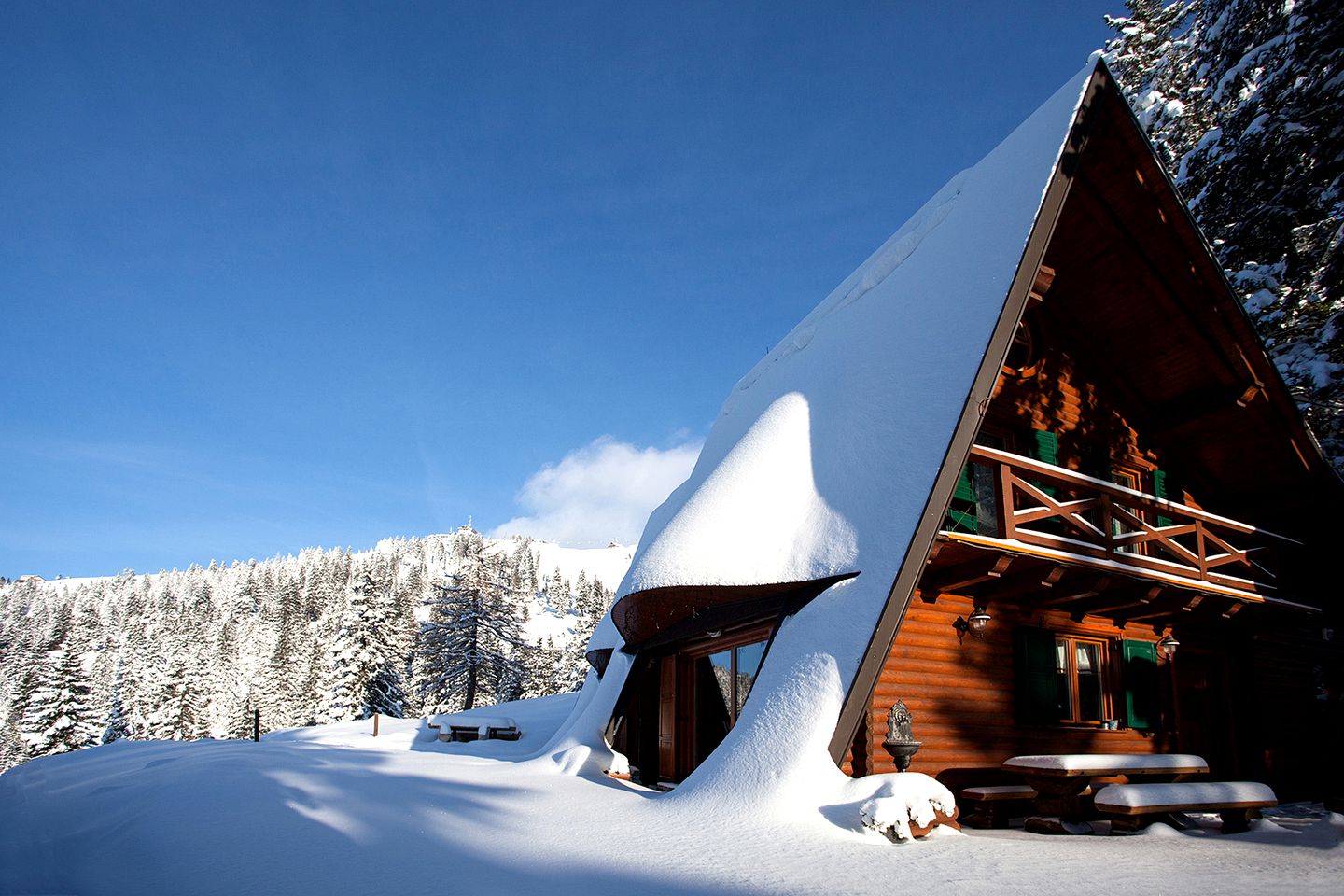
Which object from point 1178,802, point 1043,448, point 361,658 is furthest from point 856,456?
point 361,658

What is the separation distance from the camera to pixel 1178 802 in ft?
26.5

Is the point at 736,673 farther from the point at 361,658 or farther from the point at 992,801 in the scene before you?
the point at 361,658

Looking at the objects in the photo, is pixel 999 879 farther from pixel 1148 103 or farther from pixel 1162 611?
pixel 1148 103

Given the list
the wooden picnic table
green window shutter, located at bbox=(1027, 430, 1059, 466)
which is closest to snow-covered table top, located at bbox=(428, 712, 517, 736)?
the wooden picnic table

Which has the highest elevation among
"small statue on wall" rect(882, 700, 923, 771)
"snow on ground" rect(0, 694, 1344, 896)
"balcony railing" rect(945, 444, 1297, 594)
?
"balcony railing" rect(945, 444, 1297, 594)

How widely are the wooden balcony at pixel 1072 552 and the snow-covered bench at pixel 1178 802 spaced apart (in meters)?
2.49

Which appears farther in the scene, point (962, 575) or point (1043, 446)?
point (1043, 446)

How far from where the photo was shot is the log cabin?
8.62 metres

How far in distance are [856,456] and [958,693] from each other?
3603mm

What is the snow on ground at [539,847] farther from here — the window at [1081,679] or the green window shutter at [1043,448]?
the green window shutter at [1043,448]

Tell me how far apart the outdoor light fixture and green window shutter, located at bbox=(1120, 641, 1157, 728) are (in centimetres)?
307

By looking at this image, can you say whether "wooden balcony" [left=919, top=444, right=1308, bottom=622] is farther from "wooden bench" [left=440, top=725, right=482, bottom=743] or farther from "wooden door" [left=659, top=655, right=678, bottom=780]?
"wooden bench" [left=440, top=725, right=482, bottom=743]

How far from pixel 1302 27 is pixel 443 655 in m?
37.7

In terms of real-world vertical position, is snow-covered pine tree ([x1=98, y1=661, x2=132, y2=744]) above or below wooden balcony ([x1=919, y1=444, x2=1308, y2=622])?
below
